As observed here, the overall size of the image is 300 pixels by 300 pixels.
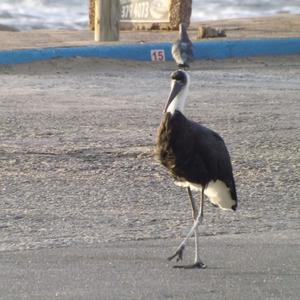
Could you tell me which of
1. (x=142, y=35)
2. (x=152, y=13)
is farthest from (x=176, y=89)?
(x=152, y=13)

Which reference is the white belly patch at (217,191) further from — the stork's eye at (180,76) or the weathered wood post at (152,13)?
the weathered wood post at (152,13)

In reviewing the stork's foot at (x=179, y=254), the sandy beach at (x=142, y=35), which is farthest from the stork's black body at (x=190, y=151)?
the sandy beach at (x=142, y=35)

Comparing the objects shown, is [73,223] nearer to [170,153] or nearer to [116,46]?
[170,153]

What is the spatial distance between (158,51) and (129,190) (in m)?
8.61

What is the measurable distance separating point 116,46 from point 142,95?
3541 mm

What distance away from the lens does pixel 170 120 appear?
6777mm

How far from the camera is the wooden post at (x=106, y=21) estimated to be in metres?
18.4

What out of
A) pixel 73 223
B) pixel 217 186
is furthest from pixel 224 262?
pixel 73 223

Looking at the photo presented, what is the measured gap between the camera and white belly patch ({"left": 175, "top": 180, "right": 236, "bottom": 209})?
698 cm

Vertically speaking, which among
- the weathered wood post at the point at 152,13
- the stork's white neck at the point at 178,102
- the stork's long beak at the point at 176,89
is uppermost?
the stork's long beak at the point at 176,89

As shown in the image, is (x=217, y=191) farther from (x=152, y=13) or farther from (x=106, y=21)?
(x=152, y=13)

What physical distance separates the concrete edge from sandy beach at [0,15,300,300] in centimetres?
40

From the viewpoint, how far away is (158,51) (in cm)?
1730

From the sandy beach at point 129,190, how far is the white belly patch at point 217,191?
0.30 m
